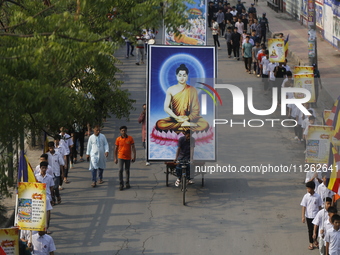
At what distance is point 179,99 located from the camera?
16469mm

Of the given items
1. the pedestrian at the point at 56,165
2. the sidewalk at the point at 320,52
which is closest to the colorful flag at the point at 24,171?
the pedestrian at the point at 56,165

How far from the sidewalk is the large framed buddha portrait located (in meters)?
7.42

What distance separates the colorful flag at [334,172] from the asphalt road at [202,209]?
1.23m

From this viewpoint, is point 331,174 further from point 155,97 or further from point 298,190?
point 155,97

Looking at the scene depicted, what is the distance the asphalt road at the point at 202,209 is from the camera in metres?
13.6

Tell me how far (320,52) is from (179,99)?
1690 centimetres

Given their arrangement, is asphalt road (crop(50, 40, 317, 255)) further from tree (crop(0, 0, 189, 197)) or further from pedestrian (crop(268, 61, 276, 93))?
pedestrian (crop(268, 61, 276, 93))

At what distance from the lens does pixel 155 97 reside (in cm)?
1662

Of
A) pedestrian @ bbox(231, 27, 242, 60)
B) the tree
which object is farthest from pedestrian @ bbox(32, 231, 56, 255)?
pedestrian @ bbox(231, 27, 242, 60)

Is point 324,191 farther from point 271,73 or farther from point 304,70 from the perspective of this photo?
point 271,73

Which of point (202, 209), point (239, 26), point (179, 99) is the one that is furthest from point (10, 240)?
point (239, 26)

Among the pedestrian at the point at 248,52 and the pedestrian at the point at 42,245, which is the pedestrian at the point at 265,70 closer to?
the pedestrian at the point at 248,52

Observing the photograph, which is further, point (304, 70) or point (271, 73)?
point (271, 73)

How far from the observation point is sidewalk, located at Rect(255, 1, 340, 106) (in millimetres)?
24641
